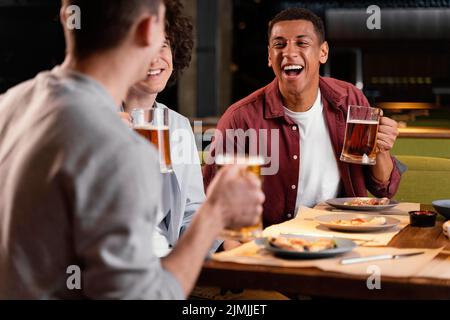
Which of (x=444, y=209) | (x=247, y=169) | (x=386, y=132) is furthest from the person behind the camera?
(x=386, y=132)

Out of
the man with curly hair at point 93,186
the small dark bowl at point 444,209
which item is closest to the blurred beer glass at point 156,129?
the man with curly hair at point 93,186

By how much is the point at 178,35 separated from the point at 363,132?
85 cm

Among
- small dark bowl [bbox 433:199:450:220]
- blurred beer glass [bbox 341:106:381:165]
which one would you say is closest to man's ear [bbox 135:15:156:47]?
blurred beer glass [bbox 341:106:381:165]

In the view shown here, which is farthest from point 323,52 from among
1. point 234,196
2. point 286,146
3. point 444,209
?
point 234,196

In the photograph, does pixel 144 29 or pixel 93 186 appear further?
pixel 144 29

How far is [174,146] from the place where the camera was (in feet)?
9.69

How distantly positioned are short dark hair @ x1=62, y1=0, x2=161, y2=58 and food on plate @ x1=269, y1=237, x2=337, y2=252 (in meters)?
0.83

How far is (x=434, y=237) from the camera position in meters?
2.35

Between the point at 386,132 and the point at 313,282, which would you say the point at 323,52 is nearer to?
the point at 386,132

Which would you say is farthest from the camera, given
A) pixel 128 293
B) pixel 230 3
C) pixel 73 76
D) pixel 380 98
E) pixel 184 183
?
pixel 230 3

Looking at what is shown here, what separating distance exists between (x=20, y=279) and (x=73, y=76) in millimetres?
399
